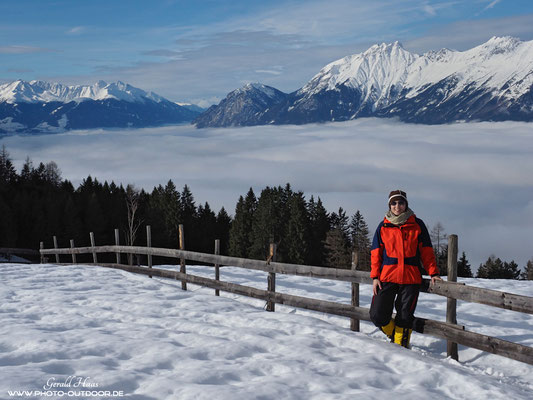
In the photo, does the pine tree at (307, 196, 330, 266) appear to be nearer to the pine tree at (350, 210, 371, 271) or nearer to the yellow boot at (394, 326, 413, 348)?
the pine tree at (350, 210, 371, 271)

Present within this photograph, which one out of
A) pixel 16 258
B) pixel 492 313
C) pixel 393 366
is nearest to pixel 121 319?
pixel 393 366

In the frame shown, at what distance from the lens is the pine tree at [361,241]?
6450 cm

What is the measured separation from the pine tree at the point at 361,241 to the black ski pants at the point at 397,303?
39.3 meters

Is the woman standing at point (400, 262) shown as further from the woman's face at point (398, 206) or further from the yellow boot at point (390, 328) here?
the yellow boot at point (390, 328)

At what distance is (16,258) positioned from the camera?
149ft

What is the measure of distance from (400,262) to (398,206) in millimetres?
769

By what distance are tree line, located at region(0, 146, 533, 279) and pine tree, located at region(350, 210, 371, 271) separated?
5.0 inches

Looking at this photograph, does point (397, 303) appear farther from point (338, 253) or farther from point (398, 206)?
point (338, 253)

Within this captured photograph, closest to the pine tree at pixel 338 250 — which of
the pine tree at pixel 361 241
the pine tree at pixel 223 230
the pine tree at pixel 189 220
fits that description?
the pine tree at pixel 361 241

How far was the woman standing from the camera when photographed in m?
7.05

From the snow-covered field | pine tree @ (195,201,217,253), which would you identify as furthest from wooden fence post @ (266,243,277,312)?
pine tree @ (195,201,217,253)

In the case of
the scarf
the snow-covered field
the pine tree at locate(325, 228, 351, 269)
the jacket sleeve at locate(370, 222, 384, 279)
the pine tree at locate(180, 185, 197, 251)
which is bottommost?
the pine tree at locate(325, 228, 351, 269)

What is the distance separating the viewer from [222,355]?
21.5 feet

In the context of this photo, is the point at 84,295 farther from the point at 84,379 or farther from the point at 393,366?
the point at 393,366
